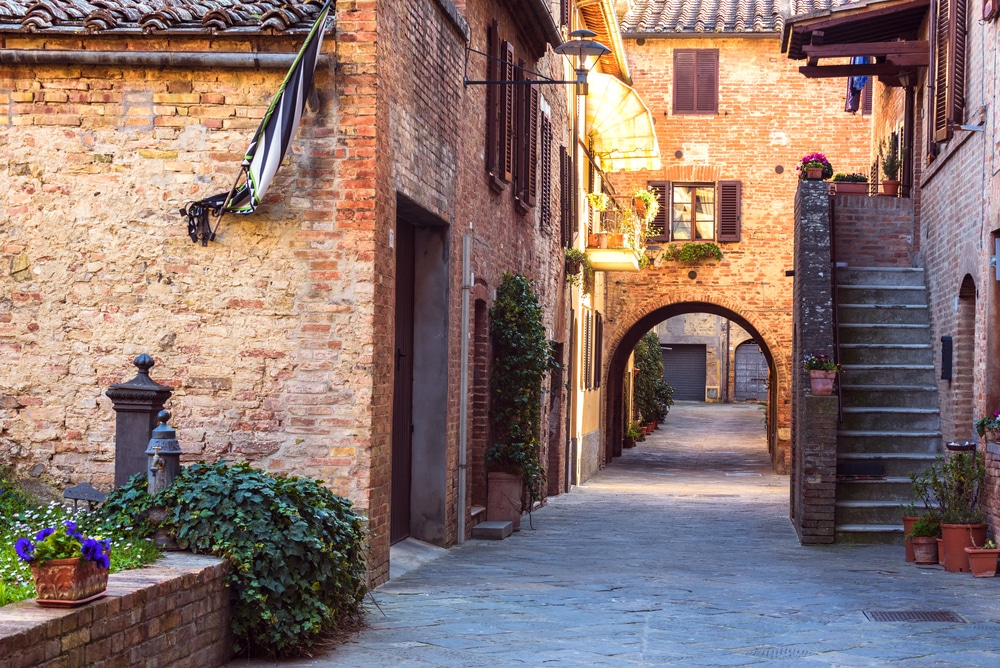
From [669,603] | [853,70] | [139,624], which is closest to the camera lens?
[139,624]

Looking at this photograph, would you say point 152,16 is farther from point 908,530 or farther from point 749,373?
point 749,373

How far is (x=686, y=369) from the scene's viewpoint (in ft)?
160

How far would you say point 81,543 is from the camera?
195 inches

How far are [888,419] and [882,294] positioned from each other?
2.00 metres

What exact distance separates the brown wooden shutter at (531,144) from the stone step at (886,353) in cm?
397

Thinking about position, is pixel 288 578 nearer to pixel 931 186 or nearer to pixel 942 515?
pixel 942 515

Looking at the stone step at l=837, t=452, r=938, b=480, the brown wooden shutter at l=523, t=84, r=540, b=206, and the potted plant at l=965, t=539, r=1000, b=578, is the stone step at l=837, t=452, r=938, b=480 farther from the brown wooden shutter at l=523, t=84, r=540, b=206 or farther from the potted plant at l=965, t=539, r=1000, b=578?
the brown wooden shutter at l=523, t=84, r=540, b=206

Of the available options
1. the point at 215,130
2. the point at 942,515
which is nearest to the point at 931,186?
the point at 942,515

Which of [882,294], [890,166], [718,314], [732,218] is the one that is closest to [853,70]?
[890,166]

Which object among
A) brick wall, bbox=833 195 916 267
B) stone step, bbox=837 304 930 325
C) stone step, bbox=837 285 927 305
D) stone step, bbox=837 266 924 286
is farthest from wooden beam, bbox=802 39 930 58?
stone step, bbox=837 304 930 325

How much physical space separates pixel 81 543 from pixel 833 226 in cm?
1197

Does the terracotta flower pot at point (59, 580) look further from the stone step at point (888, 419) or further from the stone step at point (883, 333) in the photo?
the stone step at point (883, 333)

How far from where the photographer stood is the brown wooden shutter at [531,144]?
14961 millimetres

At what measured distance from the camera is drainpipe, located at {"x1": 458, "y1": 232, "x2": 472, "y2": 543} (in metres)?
11.6
